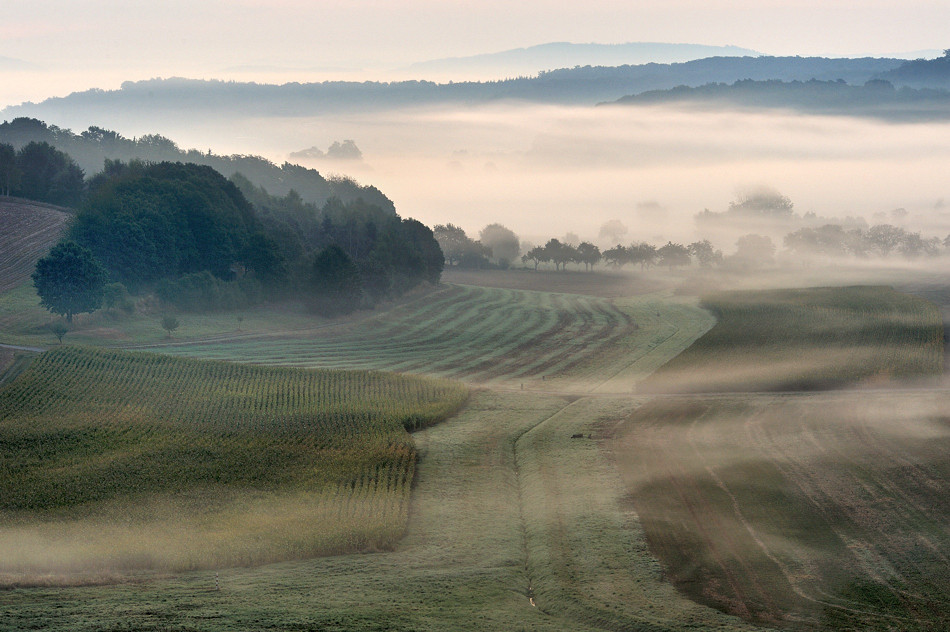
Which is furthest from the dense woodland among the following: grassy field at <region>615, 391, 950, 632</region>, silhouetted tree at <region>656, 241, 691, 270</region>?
grassy field at <region>615, 391, 950, 632</region>

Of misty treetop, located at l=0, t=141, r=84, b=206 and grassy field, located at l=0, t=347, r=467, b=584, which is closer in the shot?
grassy field, located at l=0, t=347, r=467, b=584

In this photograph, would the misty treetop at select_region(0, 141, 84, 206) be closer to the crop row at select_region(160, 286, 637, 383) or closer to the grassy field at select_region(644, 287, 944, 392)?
the crop row at select_region(160, 286, 637, 383)

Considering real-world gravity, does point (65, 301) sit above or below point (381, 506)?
above

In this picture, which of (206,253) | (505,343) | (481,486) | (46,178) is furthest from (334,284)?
(46,178)

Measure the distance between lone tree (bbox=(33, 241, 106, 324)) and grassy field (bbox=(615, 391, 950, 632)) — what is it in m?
66.4

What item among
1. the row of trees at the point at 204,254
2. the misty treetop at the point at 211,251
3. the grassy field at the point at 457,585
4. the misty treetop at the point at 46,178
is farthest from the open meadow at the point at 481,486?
the misty treetop at the point at 46,178

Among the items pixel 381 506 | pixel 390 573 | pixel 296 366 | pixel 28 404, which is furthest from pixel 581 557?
pixel 296 366

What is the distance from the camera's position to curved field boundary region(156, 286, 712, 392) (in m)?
87.8

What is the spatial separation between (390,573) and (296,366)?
51.9 m

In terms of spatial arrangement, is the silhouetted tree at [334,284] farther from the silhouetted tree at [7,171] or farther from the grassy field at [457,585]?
the grassy field at [457,585]

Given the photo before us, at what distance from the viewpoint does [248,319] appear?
115188 mm

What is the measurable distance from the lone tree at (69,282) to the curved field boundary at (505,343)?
13890mm

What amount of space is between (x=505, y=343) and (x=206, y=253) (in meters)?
51.9

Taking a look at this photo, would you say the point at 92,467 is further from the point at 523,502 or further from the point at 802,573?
the point at 802,573
